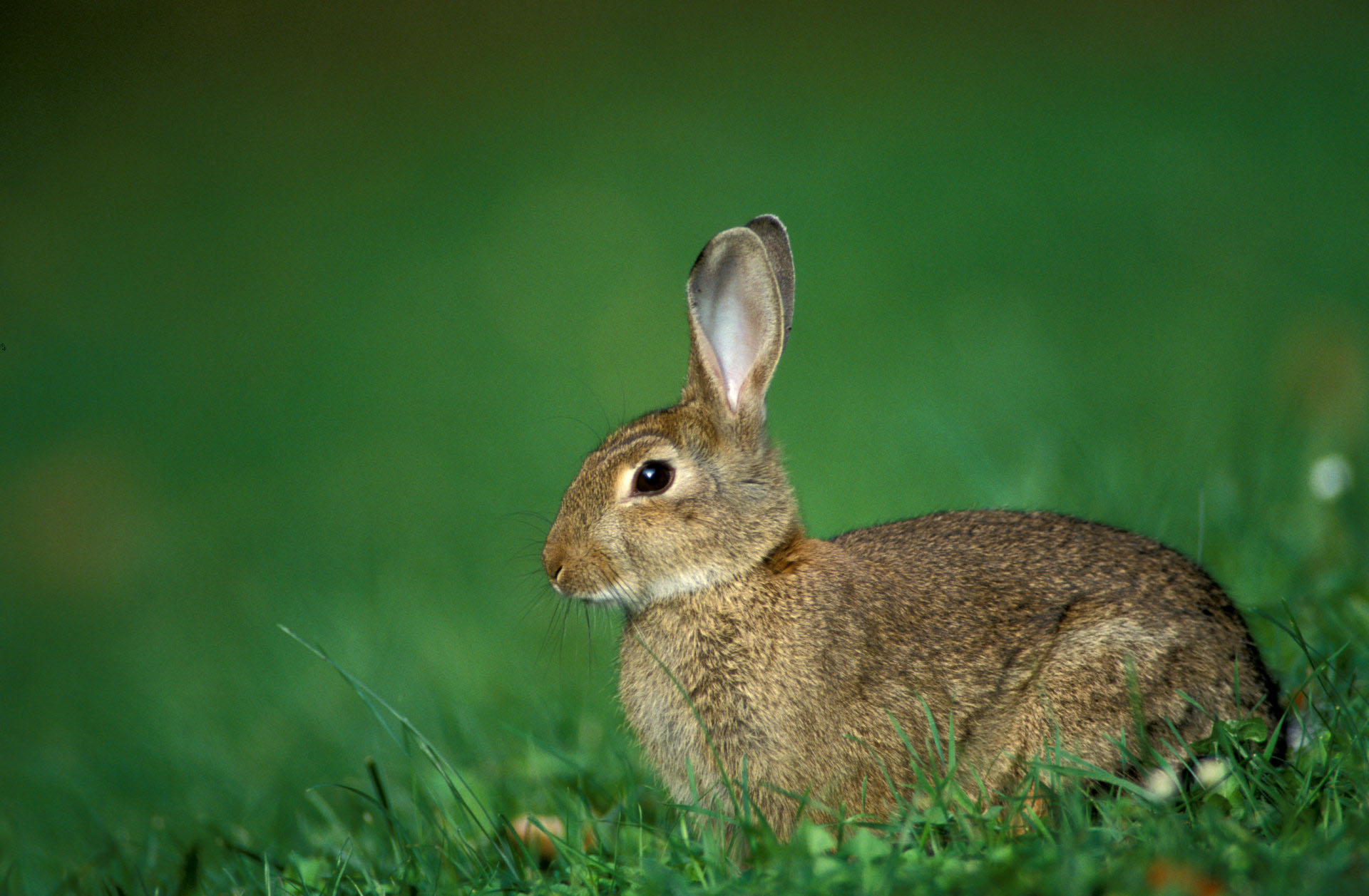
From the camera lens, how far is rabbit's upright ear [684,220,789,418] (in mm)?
4078

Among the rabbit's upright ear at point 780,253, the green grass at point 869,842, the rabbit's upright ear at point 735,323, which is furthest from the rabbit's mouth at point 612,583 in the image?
the rabbit's upright ear at point 780,253

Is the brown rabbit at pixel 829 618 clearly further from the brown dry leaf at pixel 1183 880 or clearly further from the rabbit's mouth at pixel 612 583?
the brown dry leaf at pixel 1183 880

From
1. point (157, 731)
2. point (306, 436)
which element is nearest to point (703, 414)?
point (157, 731)

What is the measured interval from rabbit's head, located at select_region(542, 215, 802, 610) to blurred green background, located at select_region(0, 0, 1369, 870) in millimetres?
610

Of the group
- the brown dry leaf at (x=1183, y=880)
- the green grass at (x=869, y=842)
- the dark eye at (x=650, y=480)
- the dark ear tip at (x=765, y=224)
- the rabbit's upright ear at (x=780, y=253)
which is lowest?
the green grass at (x=869, y=842)

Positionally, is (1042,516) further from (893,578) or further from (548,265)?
(548,265)

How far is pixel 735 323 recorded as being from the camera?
4.20m

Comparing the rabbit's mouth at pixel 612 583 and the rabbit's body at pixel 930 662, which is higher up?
the rabbit's mouth at pixel 612 583

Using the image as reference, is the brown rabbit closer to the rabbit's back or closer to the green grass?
the rabbit's back

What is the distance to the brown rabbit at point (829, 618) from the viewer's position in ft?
11.6

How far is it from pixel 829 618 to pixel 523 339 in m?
7.13

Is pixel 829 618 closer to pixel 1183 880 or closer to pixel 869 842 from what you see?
pixel 869 842

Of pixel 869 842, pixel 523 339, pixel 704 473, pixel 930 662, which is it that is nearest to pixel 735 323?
pixel 704 473

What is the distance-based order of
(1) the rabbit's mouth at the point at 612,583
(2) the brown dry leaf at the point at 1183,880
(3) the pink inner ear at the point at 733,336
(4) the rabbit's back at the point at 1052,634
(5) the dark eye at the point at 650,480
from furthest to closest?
(3) the pink inner ear at the point at 733,336, (5) the dark eye at the point at 650,480, (1) the rabbit's mouth at the point at 612,583, (4) the rabbit's back at the point at 1052,634, (2) the brown dry leaf at the point at 1183,880
